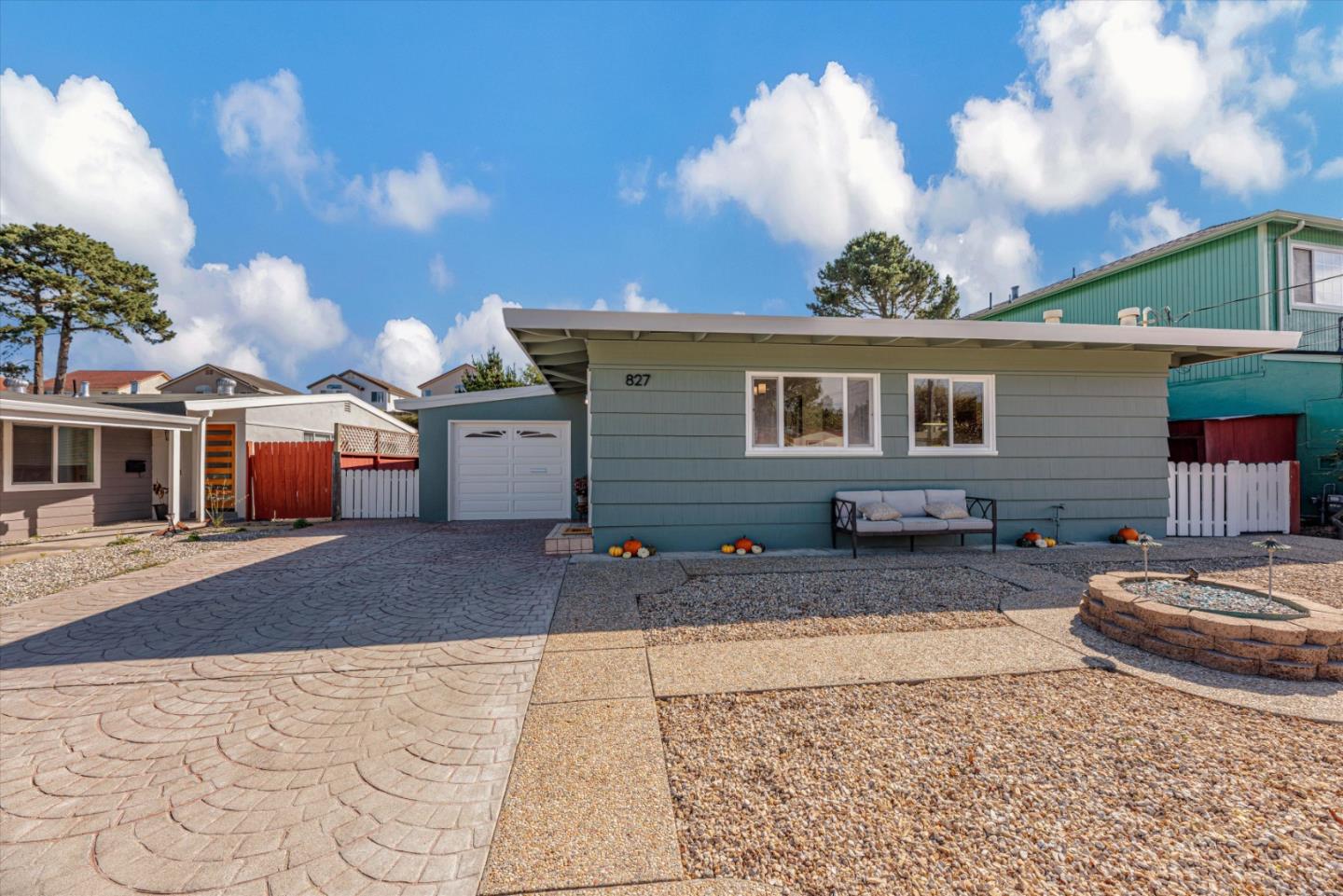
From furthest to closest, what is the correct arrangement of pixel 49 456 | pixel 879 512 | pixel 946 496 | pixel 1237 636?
pixel 49 456 < pixel 946 496 < pixel 879 512 < pixel 1237 636

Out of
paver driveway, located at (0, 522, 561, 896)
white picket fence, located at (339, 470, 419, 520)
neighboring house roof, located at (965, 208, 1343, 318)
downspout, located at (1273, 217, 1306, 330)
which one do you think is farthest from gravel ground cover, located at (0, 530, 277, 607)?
downspout, located at (1273, 217, 1306, 330)

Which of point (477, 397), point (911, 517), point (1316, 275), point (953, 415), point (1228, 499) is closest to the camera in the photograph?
point (911, 517)

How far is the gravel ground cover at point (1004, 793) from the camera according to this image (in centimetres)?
165

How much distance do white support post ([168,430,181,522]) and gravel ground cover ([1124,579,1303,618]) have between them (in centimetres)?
1430

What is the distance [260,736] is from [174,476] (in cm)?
1081

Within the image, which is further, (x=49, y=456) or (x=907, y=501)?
(x=49, y=456)

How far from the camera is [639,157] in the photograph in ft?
39.4

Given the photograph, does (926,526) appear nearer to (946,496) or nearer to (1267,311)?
(946,496)

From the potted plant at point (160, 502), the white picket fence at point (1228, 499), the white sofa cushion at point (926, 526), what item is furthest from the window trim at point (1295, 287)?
the potted plant at point (160, 502)

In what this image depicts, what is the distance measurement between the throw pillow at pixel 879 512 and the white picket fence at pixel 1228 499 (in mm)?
4953

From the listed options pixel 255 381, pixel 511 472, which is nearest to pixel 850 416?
pixel 511 472

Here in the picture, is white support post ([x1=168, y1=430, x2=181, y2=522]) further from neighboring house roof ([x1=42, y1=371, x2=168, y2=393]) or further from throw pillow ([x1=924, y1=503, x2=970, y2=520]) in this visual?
neighboring house roof ([x1=42, y1=371, x2=168, y2=393])

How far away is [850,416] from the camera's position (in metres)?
7.10

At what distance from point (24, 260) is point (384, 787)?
29.7m
